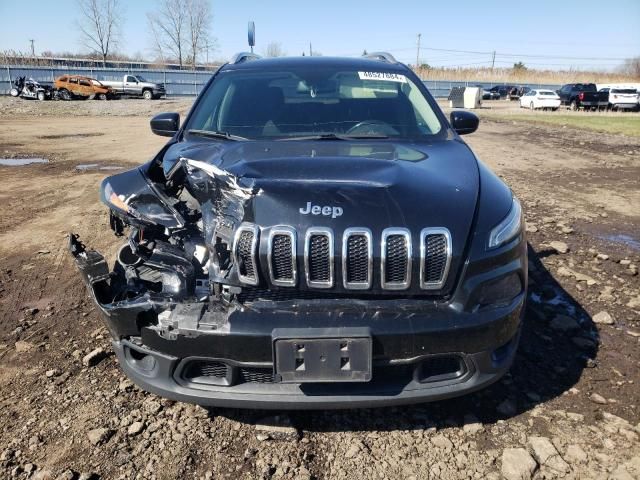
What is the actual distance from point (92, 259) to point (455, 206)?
171cm

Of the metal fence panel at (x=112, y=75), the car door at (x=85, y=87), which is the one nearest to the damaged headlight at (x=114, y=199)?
the car door at (x=85, y=87)

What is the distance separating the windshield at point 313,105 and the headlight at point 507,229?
1.07 meters

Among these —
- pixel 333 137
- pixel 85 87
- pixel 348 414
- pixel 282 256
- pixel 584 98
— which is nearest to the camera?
pixel 282 256

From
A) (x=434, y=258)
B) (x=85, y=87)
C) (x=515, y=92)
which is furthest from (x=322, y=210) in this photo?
(x=515, y=92)

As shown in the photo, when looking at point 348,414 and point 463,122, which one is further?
point 463,122

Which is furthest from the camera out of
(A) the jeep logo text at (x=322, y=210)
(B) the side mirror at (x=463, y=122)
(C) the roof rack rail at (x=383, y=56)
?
(C) the roof rack rail at (x=383, y=56)

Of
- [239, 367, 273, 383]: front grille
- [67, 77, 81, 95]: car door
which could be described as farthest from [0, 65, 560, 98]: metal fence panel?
[239, 367, 273, 383]: front grille

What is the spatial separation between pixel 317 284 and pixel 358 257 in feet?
0.69

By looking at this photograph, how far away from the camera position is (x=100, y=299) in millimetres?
2365

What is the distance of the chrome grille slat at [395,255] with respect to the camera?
2109 mm

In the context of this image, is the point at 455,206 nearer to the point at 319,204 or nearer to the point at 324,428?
the point at 319,204

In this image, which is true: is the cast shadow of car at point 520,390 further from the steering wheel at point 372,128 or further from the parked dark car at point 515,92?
the parked dark car at point 515,92

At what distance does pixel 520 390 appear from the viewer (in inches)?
110

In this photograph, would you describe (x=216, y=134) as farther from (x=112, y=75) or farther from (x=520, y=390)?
(x=112, y=75)
